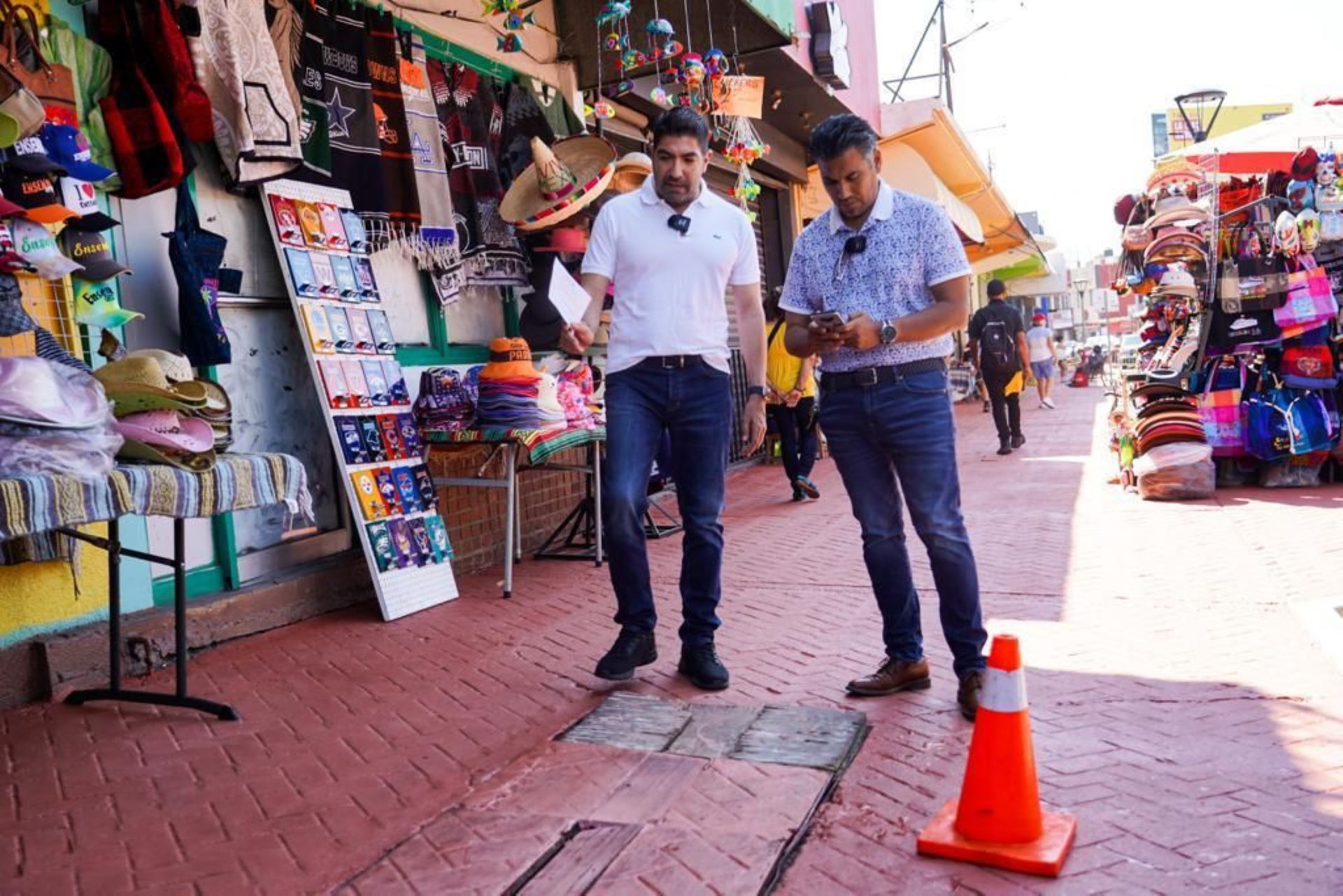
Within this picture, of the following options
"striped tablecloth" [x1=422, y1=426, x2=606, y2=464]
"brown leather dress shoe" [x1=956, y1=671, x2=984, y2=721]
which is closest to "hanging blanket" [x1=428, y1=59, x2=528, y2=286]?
"striped tablecloth" [x1=422, y1=426, x2=606, y2=464]

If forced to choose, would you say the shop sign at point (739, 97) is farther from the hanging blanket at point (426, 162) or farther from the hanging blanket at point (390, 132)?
the hanging blanket at point (390, 132)

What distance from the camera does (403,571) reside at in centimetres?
563

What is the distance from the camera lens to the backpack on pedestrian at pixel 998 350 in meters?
11.8

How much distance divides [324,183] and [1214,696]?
4.81 metres

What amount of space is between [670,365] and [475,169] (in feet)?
11.2

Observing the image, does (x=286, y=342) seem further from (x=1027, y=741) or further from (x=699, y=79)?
(x=1027, y=741)

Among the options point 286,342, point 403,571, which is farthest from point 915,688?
point 286,342

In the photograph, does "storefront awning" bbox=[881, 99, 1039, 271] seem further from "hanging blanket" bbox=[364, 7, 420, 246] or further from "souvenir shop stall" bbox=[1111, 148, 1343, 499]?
"hanging blanket" bbox=[364, 7, 420, 246]

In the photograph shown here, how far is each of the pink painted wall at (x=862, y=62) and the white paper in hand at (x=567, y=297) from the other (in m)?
8.70

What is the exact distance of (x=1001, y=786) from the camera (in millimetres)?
2691

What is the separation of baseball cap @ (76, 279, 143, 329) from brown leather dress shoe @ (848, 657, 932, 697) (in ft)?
10.8

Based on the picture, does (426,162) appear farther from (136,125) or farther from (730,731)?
(730,731)

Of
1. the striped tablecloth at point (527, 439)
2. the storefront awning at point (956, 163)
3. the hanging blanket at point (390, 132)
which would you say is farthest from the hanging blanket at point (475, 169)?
the storefront awning at point (956, 163)

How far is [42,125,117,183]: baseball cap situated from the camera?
13.8 feet
